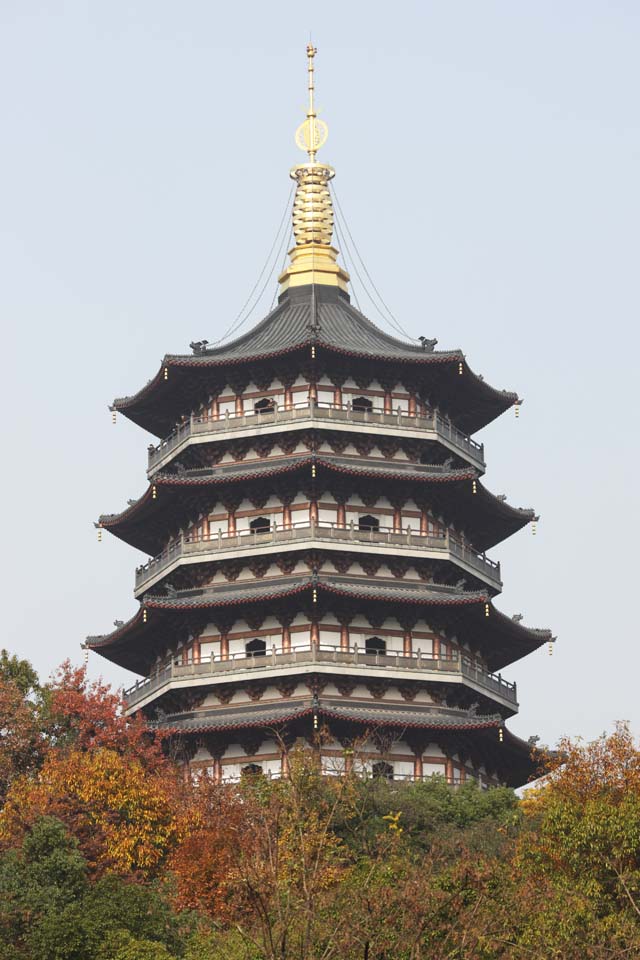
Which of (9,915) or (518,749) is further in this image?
(518,749)

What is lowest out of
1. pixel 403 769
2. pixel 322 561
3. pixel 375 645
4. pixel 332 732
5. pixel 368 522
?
pixel 403 769

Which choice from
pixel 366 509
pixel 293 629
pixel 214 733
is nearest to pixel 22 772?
pixel 214 733

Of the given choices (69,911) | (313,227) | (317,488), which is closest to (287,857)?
(69,911)

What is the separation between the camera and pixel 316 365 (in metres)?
57.7

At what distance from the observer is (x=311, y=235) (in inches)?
2520

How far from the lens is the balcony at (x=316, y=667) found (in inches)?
2079

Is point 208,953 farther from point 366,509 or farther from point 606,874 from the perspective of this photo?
point 366,509

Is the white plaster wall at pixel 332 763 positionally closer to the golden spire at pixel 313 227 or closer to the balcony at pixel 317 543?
the balcony at pixel 317 543

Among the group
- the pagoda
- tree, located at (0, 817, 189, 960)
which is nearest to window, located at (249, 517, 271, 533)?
the pagoda

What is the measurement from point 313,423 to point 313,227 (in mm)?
10395

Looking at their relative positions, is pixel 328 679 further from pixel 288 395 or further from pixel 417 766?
pixel 288 395

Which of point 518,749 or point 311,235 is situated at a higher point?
point 311,235

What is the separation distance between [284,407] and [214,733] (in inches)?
414

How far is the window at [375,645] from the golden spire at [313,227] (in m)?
13.8
